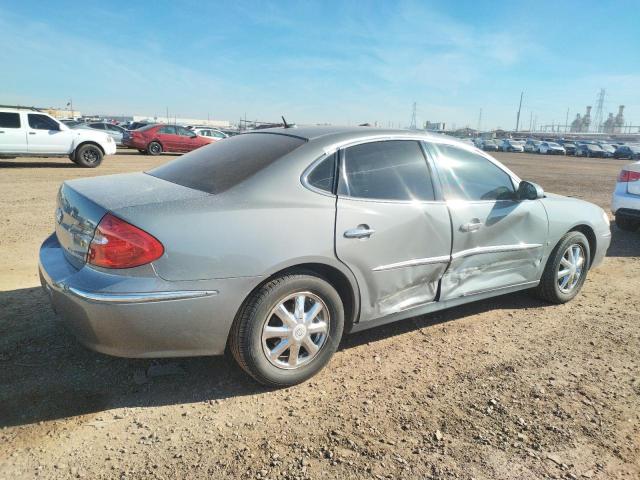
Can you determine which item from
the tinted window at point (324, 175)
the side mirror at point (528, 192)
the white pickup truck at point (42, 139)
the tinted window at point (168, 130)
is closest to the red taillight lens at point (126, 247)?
the tinted window at point (324, 175)

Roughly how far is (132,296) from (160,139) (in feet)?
69.4

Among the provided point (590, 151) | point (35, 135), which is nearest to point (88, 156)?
point (35, 135)

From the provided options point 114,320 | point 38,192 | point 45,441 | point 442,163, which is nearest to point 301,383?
point 114,320

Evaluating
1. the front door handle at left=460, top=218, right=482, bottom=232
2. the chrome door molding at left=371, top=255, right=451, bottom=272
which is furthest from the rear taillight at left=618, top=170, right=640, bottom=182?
the chrome door molding at left=371, top=255, right=451, bottom=272

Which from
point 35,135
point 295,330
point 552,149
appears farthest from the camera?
point 552,149

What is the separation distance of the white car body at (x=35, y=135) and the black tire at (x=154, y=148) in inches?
279

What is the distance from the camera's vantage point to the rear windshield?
9.77 ft

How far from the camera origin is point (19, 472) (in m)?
2.19

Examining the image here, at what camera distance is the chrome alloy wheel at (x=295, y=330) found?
284 cm

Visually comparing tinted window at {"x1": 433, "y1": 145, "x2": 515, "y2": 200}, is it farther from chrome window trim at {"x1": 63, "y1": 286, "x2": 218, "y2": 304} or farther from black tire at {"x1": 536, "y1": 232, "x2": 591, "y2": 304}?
chrome window trim at {"x1": 63, "y1": 286, "x2": 218, "y2": 304}

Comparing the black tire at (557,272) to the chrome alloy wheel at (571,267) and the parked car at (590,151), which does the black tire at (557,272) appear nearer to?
the chrome alloy wheel at (571,267)

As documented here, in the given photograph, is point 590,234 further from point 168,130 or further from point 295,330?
point 168,130

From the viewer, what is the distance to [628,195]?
748 centimetres

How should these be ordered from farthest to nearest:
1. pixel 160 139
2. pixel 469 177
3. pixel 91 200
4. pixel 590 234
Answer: pixel 160 139, pixel 590 234, pixel 469 177, pixel 91 200
